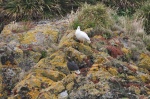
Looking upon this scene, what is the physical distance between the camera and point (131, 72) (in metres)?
8.16

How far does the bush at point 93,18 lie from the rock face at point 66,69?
65cm

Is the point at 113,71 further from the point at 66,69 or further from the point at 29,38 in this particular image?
the point at 29,38

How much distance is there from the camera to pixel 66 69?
812 centimetres

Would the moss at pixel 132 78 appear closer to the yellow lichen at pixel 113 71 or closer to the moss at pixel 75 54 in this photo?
the yellow lichen at pixel 113 71

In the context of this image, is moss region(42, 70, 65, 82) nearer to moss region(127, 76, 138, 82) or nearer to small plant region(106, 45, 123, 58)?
moss region(127, 76, 138, 82)

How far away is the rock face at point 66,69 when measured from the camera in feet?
23.5

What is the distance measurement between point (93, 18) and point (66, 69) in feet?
11.3

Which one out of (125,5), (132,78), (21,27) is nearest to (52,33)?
(21,27)

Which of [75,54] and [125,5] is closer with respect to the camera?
[75,54]

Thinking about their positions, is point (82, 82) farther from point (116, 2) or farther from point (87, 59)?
point (116, 2)

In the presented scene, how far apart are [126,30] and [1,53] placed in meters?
4.01

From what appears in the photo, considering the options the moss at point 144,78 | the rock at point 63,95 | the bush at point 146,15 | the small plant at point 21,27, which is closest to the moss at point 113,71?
the moss at point 144,78

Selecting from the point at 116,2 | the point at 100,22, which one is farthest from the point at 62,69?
the point at 116,2

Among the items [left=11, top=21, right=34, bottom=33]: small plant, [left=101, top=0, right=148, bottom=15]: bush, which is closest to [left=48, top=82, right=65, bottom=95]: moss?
[left=11, top=21, right=34, bottom=33]: small plant
